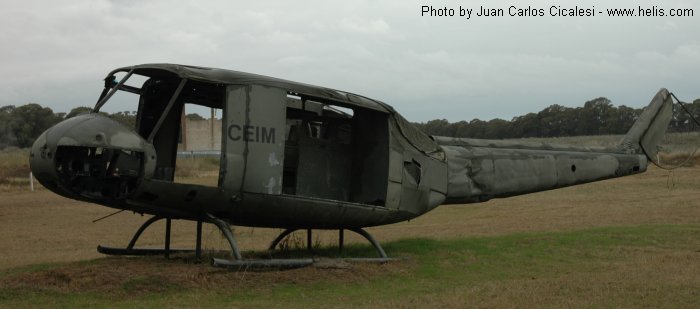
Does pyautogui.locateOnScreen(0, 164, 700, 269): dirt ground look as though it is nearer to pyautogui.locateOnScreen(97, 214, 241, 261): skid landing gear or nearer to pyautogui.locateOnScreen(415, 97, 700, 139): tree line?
pyautogui.locateOnScreen(97, 214, 241, 261): skid landing gear

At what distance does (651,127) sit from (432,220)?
39.6 feet

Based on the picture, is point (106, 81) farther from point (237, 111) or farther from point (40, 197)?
point (40, 197)

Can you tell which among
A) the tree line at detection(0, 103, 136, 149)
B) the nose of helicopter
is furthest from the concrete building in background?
the tree line at detection(0, 103, 136, 149)

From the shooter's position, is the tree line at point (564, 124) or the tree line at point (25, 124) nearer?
the tree line at point (564, 124)

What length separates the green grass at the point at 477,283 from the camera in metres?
9.99

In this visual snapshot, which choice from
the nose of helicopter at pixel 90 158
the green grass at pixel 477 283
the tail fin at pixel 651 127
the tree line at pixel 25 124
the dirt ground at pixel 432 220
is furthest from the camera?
the tree line at pixel 25 124

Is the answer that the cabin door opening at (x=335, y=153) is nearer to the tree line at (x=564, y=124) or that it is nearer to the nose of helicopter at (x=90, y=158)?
the nose of helicopter at (x=90, y=158)

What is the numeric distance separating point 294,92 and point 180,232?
15.8 m

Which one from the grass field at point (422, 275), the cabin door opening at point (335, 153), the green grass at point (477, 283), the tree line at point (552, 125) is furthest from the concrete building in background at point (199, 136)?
the tree line at point (552, 125)

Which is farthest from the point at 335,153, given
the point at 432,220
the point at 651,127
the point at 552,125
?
the point at 552,125

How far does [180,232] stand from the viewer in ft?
86.0

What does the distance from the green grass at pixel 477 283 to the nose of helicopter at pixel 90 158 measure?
4.75ft

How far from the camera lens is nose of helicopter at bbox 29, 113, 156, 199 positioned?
9.87 meters

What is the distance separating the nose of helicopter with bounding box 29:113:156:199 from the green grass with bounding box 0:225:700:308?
1446 millimetres
